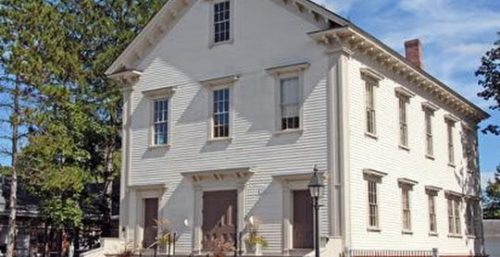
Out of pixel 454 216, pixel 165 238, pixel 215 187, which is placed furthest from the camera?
pixel 454 216

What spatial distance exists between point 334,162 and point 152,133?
28.1 feet

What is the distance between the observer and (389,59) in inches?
1062

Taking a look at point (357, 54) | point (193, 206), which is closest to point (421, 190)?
point (357, 54)

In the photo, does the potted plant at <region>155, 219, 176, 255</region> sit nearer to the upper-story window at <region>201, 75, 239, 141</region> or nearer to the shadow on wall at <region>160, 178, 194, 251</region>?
the shadow on wall at <region>160, 178, 194, 251</region>

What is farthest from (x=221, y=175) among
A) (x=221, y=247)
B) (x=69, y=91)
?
(x=69, y=91)

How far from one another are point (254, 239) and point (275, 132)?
12.5 ft

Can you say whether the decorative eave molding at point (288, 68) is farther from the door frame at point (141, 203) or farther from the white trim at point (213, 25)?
the door frame at point (141, 203)

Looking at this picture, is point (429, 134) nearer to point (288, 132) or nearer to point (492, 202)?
point (288, 132)

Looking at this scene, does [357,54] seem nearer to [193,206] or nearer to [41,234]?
[193,206]

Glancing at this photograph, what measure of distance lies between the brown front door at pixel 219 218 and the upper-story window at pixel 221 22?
19.8 feet

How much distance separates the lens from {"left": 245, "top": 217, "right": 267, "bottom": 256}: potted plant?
2431 centimetres

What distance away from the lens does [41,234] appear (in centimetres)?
4059

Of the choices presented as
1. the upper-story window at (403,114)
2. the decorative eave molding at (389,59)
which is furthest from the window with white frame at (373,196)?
the decorative eave molding at (389,59)

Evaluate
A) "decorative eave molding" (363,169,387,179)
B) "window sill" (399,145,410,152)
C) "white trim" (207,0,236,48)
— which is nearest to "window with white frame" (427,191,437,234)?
"window sill" (399,145,410,152)
